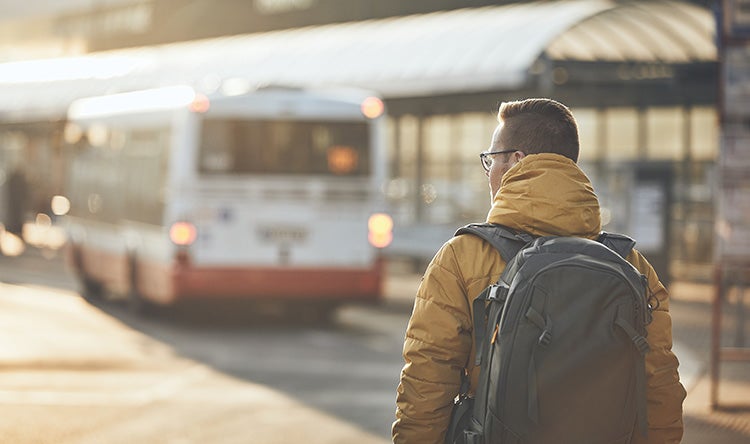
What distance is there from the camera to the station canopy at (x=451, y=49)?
2267cm

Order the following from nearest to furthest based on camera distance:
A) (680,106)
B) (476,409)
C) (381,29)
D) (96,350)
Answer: (476,409) < (96,350) < (680,106) < (381,29)

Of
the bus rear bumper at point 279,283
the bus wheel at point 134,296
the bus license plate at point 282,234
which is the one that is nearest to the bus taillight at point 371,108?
the bus license plate at point 282,234

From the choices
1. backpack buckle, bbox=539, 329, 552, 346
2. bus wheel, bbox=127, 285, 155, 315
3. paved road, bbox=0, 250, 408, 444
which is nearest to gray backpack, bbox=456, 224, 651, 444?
backpack buckle, bbox=539, 329, 552, 346

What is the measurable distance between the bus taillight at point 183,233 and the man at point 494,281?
11489mm

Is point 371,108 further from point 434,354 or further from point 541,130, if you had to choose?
point 434,354

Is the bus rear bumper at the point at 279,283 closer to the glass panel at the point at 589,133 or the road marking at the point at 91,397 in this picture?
Result: the road marking at the point at 91,397

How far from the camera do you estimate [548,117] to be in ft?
10.9

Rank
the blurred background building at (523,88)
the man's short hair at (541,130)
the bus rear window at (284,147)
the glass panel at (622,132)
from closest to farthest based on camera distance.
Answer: the man's short hair at (541,130) → the bus rear window at (284,147) → the blurred background building at (523,88) → the glass panel at (622,132)

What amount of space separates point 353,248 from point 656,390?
11.8m

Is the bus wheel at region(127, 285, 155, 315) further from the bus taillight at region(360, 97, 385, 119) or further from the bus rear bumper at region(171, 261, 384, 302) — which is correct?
the bus taillight at region(360, 97, 385, 119)

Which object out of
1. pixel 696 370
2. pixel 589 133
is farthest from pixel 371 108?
pixel 589 133

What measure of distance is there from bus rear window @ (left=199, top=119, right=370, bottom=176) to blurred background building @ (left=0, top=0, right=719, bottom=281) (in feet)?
2.30

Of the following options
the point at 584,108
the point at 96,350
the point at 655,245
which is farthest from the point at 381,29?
the point at 96,350

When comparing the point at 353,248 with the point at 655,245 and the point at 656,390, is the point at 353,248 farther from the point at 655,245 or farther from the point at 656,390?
the point at 656,390
